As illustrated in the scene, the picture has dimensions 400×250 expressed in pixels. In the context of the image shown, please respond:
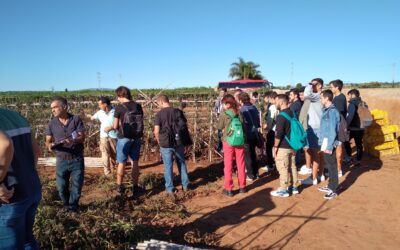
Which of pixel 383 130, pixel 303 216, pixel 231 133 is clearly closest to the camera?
pixel 303 216

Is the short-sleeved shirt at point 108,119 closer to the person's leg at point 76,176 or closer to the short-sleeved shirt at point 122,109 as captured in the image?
the short-sleeved shirt at point 122,109

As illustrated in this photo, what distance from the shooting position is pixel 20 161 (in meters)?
2.32

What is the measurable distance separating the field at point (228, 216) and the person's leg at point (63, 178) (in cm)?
18

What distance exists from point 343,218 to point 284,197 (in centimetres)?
108

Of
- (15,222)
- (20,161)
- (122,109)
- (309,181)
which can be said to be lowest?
(309,181)

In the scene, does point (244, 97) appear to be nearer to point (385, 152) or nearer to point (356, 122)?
point (356, 122)

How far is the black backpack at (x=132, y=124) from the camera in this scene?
5.29 meters

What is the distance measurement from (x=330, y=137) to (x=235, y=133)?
59.5 inches

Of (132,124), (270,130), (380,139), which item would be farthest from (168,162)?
(380,139)

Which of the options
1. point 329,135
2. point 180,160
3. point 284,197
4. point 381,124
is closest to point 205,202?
point 180,160

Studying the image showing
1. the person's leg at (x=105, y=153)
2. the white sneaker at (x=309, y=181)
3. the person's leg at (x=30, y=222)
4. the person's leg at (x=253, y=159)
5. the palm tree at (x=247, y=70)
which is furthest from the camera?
the palm tree at (x=247, y=70)

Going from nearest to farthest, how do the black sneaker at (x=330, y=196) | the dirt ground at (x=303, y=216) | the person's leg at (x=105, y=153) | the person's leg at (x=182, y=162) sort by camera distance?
the dirt ground at (x=303, y=216) < the black sneaker at (x=330, y=196) < the person's leg at (x=182, y=162) < the person's leg at (x=105, y=153)

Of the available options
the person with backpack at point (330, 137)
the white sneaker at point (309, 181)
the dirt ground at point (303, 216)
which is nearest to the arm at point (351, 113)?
the dirt ground at point (303, 216)

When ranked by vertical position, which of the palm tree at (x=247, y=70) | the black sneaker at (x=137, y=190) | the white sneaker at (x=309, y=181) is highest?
the palm tree at (x=247, y=70)
